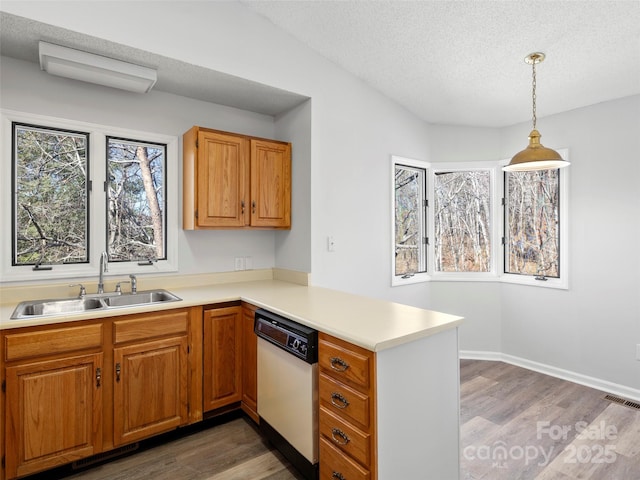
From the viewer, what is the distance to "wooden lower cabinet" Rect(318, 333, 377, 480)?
61.1 inches

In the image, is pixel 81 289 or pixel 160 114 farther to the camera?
pixel 160 114

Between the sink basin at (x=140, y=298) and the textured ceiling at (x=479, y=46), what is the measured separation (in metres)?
2.24

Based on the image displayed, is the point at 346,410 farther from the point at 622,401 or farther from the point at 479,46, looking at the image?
the point at 622,401

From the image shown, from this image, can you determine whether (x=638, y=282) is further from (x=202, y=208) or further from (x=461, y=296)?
(x=202, y=208)

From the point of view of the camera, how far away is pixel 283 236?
11.0 ft

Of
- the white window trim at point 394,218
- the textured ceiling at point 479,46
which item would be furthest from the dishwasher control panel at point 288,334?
the textured ceiling at point 479,46

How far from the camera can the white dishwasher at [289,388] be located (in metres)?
1.88

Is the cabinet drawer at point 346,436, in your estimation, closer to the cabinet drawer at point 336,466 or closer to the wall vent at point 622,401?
the cabinet drawer at point 336,466

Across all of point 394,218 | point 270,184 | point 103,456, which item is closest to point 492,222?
point 394,218

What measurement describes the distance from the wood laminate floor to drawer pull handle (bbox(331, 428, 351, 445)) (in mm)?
530

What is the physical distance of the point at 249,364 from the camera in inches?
99.9

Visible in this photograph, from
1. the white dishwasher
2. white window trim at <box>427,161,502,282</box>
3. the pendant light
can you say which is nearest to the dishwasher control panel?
the white dishwasher

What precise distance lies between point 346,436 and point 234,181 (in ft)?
6.62

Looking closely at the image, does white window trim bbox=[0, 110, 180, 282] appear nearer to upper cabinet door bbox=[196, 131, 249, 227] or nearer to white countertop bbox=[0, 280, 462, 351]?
white countertop bbox=[0, 280, 462, 351]
